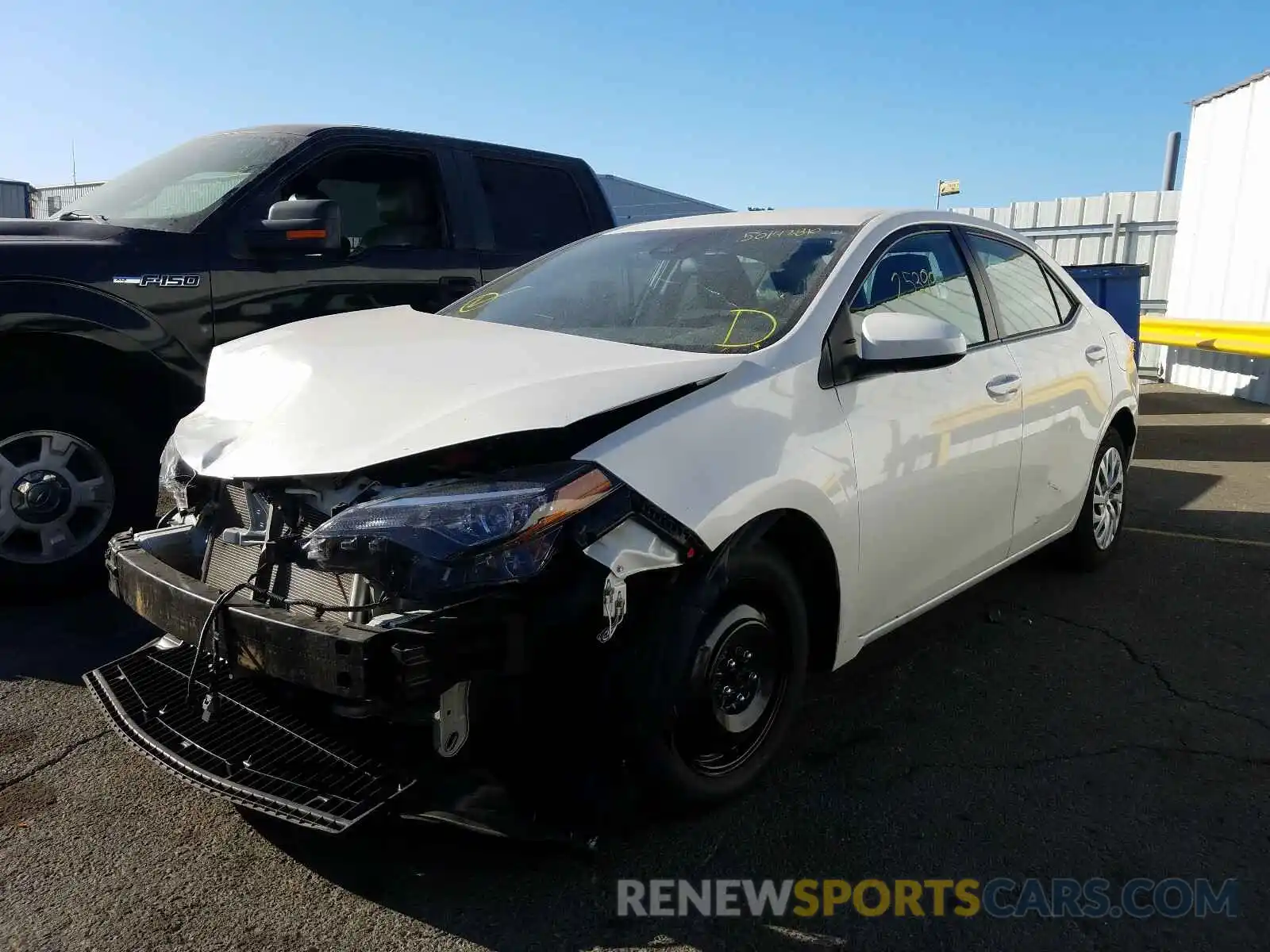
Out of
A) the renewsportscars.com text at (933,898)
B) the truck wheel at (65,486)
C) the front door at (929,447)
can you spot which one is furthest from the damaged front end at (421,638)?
the truck wheel at (65,486)

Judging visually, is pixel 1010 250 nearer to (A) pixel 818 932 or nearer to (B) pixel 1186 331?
(A) pixel 818 932

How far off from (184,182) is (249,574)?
3.00 m

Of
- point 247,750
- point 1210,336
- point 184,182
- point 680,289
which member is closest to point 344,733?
point 247,750

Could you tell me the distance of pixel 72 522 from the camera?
4.25m

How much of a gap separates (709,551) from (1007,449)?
5.81 ft

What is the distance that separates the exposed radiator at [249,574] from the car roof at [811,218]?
2045 millimetres

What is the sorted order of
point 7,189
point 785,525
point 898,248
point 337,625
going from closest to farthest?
point 337,625
point 785,525
point 898,248
point 7,189

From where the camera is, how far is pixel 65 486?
4172mm

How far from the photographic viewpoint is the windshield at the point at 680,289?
3.06m

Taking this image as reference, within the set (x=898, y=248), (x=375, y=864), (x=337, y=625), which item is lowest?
(x=375, y=864)

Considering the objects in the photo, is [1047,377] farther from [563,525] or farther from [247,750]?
[247,750]

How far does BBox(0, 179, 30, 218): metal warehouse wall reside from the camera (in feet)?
60.5

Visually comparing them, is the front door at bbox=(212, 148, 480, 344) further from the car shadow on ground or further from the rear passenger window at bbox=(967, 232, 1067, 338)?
the rear passenger window at bbox=(967, 232, 1067, 338)

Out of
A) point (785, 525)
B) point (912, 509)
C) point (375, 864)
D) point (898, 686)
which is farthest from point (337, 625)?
point (898, 686)
